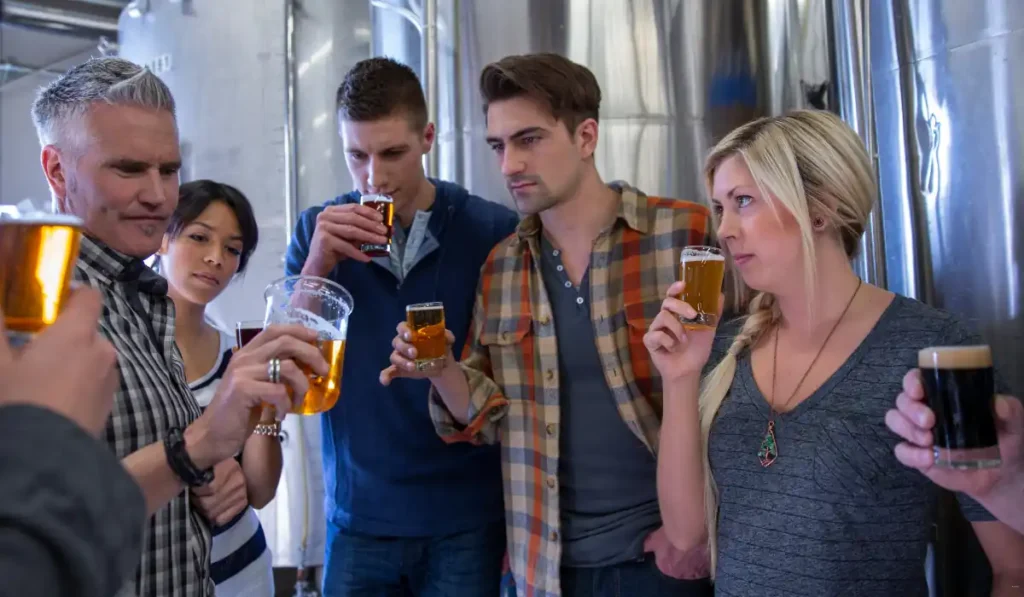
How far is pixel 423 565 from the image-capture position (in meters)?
2.28

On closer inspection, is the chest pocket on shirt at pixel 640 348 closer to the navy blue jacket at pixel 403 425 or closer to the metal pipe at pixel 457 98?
the navy blue jacket at pixel 403 425

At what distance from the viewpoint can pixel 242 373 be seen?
4.01ft

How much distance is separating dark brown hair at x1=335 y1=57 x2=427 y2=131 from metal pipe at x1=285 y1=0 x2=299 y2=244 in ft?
5.02

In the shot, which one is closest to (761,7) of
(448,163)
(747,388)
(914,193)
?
(914,193)

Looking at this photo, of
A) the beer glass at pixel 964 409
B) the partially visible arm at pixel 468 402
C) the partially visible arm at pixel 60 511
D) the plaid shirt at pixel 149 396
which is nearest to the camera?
the partially visible arm at pixel 60 511

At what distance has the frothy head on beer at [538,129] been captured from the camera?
2148mm

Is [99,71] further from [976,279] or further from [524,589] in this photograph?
[976,279]

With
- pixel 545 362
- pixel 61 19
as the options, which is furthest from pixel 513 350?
pixel 61 19

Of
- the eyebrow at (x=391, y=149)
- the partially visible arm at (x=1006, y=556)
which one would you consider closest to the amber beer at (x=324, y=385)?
the eyebrow at (x=391, y=149)

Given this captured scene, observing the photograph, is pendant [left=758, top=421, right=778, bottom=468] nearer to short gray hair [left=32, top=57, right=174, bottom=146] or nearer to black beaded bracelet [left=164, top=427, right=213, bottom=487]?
black beaded bracelet [left=164, top=427, right=213, bottom=487]

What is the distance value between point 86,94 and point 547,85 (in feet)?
3.86

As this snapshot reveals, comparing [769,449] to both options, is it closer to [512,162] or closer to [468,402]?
[468,402]

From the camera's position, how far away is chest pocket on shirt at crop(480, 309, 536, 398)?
208cm

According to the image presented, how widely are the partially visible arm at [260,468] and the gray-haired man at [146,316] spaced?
34 cm
